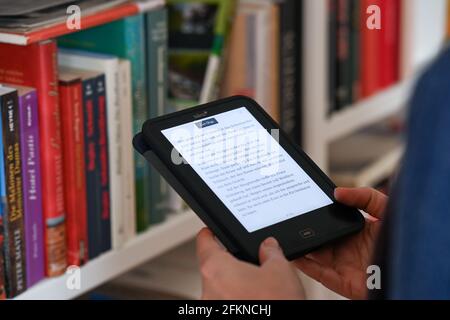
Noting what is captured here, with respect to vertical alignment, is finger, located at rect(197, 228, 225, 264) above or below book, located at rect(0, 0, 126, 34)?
below

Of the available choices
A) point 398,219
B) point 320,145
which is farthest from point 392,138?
point 398,219

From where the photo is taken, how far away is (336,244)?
1007mm

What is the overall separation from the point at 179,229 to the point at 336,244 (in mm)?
395

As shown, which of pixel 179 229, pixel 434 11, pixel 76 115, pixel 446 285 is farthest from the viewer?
pixel 434 11

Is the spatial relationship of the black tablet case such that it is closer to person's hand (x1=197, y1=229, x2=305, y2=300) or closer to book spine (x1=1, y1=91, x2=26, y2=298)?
person's hand (x1=197, y1=229, x2=305, y2=300)

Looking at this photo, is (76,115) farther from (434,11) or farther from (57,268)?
(434,11)

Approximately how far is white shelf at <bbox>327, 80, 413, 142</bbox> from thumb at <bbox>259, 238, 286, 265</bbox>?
0.74 meters

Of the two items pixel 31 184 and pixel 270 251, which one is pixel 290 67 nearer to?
pixel 31 184

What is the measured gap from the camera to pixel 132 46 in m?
1.20

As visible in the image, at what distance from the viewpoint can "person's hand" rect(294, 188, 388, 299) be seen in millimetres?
983

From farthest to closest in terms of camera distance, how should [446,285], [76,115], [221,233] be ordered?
[76,115] < [221,233] < [446,285]

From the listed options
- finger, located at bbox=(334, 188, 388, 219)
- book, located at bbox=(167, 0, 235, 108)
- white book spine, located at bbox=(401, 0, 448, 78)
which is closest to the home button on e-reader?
finger, located at bbox=(334, 188, 388, 219)

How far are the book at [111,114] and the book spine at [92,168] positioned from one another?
1cm

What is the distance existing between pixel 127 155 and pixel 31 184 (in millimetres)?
171
